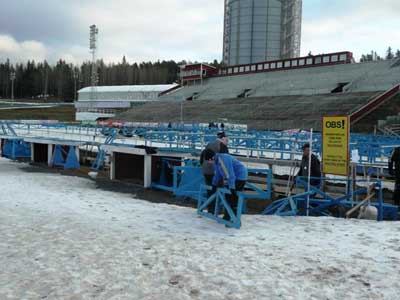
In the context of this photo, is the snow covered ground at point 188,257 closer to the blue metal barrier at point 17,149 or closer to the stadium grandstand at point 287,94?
the blue metal barrier at point 17,149

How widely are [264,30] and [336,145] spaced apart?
289 ft

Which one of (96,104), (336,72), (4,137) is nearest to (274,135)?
(4,137)

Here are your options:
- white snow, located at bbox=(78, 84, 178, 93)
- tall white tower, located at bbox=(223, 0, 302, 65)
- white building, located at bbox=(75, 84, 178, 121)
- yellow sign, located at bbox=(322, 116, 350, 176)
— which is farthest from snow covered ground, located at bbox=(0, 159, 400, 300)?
tall white tower, located at bbox=(223, 0, 302, 65)

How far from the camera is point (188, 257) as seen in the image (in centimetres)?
592

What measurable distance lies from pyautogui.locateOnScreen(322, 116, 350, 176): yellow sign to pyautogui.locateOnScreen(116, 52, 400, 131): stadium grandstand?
29920 mm

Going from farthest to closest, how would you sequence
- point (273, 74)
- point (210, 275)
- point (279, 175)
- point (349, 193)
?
point (273, 74) → point (279, 175) → point (349, 193) → point (210, 275)

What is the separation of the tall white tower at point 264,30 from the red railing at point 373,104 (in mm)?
51219

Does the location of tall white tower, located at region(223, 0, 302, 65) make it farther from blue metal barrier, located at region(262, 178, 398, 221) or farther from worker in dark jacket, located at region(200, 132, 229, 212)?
worker in dark jacket, located at region(200, 132, 229, 212)

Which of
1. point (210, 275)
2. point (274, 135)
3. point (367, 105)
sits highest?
point (367, 105)

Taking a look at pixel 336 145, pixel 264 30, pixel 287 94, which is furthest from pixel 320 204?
pixel 264 30

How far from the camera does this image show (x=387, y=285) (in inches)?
194

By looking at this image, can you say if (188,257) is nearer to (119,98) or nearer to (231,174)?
(231,174)

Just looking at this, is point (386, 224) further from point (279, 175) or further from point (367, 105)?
point (367, 105)

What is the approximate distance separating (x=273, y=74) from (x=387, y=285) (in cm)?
6470
